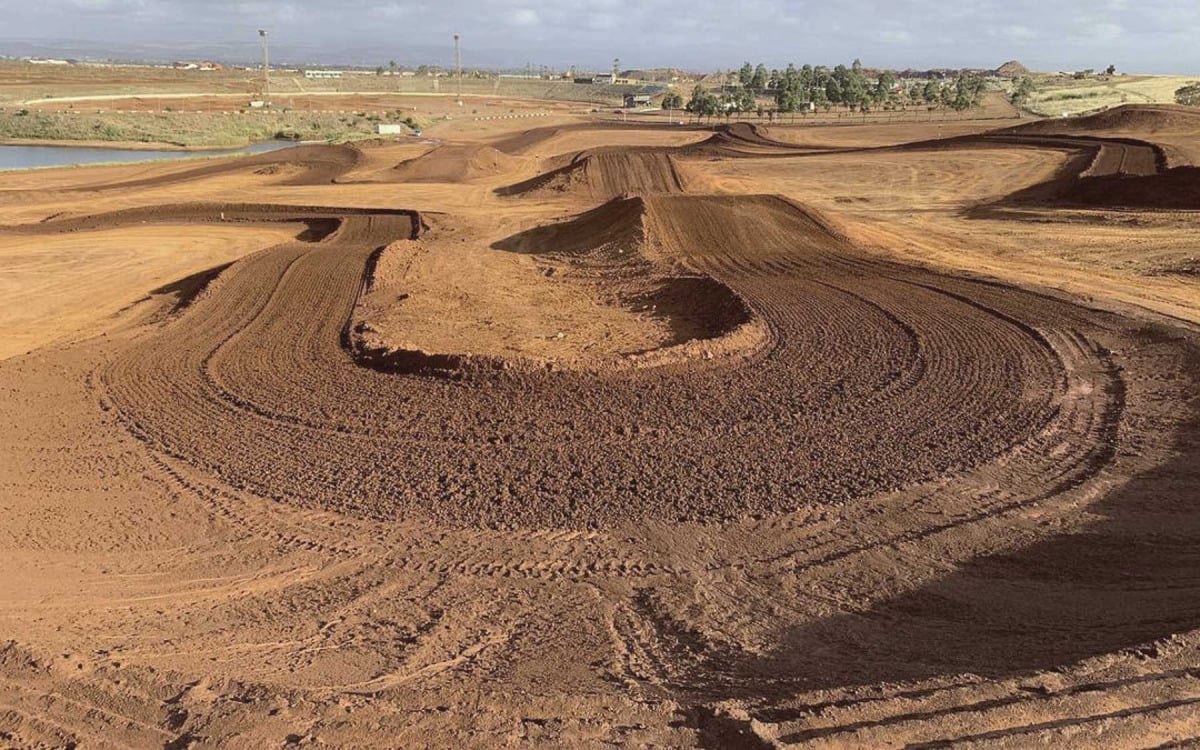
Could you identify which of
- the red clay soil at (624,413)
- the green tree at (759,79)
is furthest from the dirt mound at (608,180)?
the green tree at (759,79)

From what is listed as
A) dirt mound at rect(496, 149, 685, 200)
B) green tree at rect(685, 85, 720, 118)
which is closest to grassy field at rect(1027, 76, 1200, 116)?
green tree at rect(685, 85, 720, 118)

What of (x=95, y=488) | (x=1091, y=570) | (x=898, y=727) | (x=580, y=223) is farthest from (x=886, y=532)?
(x=580, y=223)

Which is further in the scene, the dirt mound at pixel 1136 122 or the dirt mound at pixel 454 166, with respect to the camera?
the dirt mound at pixel 1136 122

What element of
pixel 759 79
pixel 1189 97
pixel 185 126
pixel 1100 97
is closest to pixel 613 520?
pixel 185 126

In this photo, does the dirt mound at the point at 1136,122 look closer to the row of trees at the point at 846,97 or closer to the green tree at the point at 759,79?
the row of trees at the point at 846,97

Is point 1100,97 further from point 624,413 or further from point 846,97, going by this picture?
point 624,413

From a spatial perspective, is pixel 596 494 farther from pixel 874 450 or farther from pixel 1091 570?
pixel 1091 570
